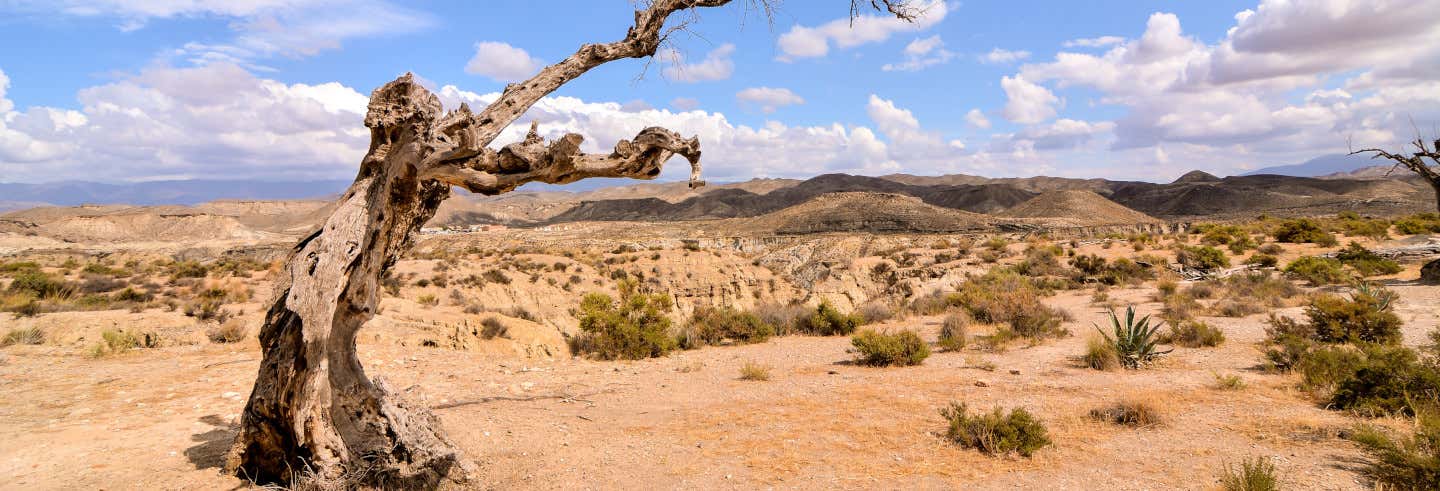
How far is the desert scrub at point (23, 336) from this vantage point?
33.7 ft

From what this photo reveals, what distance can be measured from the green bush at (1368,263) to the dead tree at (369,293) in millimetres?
20501

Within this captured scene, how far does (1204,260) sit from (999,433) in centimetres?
1939

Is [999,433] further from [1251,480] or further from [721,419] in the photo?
[721,419]

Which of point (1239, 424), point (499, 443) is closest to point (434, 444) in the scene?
point (499, 443)

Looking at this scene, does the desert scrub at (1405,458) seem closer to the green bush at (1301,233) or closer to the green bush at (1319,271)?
the green bush at (1319,271)

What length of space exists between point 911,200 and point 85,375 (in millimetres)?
66671

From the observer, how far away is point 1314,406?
6328 millimetres

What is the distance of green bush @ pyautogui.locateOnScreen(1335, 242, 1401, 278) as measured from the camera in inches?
641

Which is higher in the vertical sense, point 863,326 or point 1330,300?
point 1330,300

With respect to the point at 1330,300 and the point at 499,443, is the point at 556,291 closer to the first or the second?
the point at 499,443

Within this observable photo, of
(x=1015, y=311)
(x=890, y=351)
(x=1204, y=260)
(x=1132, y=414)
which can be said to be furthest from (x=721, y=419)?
(x=1204, y=260)

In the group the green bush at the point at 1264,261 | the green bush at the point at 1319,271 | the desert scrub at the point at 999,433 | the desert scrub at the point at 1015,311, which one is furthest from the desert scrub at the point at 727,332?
the green bush at the point at 1264,261

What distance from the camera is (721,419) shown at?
268 inches

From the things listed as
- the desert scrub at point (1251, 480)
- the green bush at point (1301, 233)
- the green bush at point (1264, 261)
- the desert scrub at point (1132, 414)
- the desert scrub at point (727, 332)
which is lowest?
the desert scrub at point (727, 332)
